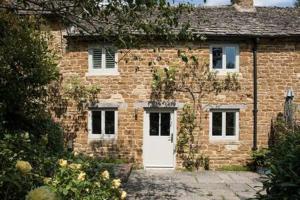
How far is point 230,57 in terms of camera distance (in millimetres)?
18625

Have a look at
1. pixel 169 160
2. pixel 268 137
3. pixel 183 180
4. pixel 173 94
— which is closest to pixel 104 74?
pixel 173 94

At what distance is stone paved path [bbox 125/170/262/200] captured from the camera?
1205 centimetres

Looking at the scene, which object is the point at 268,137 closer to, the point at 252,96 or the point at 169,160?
the point at 252,96

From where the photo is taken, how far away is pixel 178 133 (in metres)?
18.4

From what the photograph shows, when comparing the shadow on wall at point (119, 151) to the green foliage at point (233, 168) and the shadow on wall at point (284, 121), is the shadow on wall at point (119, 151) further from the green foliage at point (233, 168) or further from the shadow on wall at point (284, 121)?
the shadow on wall at point (284, 121)

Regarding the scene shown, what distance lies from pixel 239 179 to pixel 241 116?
3.43 m

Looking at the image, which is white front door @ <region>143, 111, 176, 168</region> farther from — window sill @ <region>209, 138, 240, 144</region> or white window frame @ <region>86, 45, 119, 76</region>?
white window frame @ <region>86, 45, 119, 76</region>

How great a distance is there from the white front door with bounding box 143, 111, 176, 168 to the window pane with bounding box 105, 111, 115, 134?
1.29 meters

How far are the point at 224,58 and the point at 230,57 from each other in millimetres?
257

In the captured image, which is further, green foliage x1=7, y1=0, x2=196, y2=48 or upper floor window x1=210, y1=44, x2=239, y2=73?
upper floor window x1=210, y1=44, x2=239, y2=73

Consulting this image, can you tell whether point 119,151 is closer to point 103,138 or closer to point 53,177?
point 103,138

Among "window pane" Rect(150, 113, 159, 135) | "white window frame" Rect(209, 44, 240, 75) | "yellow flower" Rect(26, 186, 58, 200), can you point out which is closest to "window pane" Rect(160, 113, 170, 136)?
"window pane" Rect(150, 113, 159, 135)

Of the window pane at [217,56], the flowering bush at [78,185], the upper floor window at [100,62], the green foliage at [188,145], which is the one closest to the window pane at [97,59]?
the upper floor window at [100,62]

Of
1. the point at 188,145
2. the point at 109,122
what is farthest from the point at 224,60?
the point at 109,122
